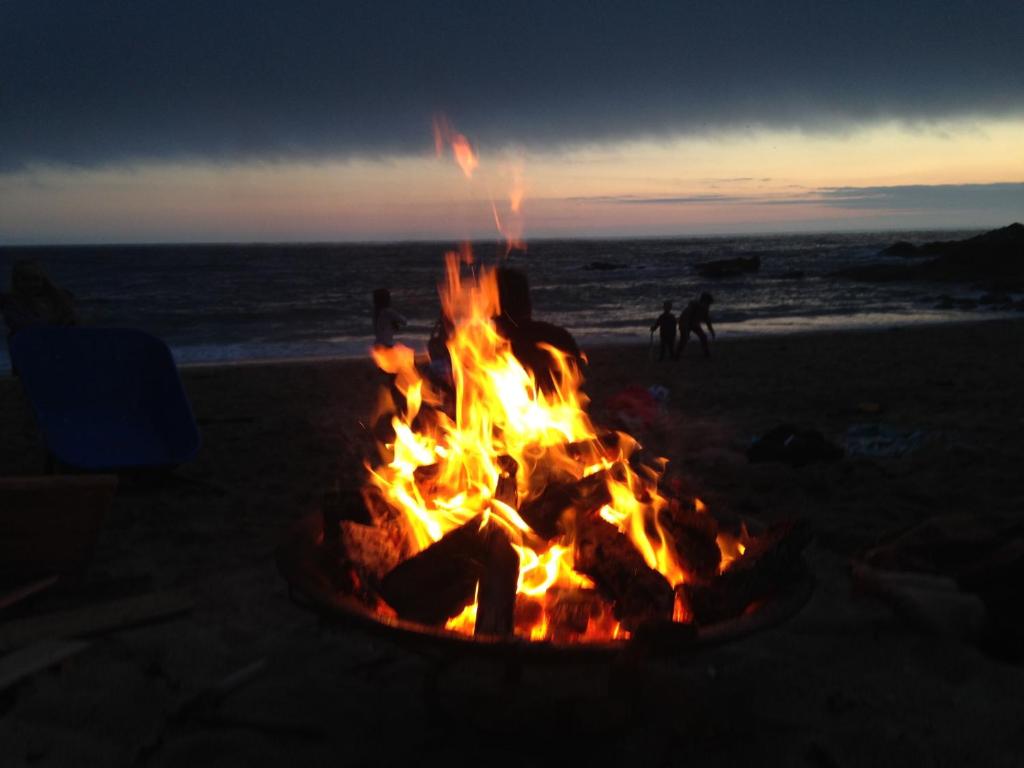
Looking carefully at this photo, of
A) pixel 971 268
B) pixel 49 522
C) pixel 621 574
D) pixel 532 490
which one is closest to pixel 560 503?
pixel 532 490

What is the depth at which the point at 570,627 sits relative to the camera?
268cm

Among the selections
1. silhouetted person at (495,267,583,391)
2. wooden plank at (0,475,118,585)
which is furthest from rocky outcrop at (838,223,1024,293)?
wooden plank at (0,475,118,585)

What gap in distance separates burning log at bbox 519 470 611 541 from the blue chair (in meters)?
3.84

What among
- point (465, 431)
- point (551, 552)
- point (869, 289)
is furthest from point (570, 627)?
point (869, 289)

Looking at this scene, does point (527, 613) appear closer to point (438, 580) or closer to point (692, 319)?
point (438, 580)

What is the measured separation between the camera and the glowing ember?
2752mm

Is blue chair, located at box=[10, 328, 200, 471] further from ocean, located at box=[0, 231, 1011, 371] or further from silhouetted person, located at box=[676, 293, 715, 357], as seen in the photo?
ocean, located at box=[0, 231, 1011, 371]

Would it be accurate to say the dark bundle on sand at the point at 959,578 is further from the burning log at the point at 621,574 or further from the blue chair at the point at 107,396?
the blue chair at the point at 107,396

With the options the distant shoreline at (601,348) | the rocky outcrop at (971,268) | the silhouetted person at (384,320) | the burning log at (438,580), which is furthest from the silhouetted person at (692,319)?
the rocky outcrop at (971,268)

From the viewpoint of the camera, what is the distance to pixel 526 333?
14.1 ft

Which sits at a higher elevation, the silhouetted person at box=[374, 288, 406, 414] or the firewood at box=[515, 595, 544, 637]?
the silhouetted person at box=[374, 288, 406, 414]

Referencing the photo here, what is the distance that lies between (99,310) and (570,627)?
35.0 metres

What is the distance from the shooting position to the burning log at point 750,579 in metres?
2.58

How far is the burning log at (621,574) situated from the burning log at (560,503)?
0.05m
